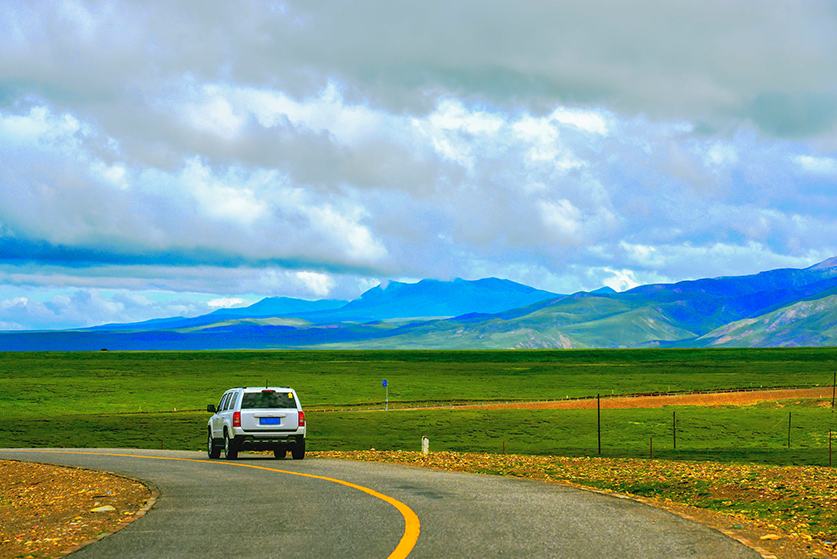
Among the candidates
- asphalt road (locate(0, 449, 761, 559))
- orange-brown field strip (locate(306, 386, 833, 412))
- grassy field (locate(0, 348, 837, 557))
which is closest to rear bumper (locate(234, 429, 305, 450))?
grassy field (locate(0, 348, 837, 557))

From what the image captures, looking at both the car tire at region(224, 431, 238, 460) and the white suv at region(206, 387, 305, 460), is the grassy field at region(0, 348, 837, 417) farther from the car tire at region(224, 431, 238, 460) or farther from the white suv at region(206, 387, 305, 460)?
the white suv at region(206, 387, 305, 460)

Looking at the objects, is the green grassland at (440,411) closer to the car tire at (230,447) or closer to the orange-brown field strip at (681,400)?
the orange-brown field strip at (681,400)

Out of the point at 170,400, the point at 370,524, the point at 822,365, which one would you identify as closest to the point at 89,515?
the point at 370,524

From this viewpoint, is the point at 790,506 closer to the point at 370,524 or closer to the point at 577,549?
the point at 577,549

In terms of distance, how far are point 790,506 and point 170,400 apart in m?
96.5

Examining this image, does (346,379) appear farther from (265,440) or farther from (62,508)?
(62,508)

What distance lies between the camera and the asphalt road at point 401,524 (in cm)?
1013

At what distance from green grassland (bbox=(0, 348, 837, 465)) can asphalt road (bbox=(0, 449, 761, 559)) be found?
21633mm

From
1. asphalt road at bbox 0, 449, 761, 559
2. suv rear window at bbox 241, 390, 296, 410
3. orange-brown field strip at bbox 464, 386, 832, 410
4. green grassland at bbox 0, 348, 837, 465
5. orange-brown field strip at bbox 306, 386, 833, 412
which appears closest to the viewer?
asphalt road at bbox 0, 449, 761, 559

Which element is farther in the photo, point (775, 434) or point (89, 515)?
point (775, 434)

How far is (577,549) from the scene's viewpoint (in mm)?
10203

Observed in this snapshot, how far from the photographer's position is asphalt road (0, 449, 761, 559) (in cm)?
1013

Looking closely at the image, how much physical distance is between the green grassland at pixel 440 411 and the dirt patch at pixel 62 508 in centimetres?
2367

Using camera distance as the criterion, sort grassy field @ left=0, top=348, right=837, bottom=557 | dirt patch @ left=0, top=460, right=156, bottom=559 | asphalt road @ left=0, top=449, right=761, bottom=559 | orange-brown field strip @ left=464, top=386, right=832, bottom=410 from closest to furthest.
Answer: asphalt road @ left=0, top=449, right=761, bottom=559
dirt patch @ left=0, top=460, right=156, bottom=559
grassy field @ left=0, top=348, right=837, bottom=557
orange-brown field strip @ left=464, top=386, right=832, bottom=410
